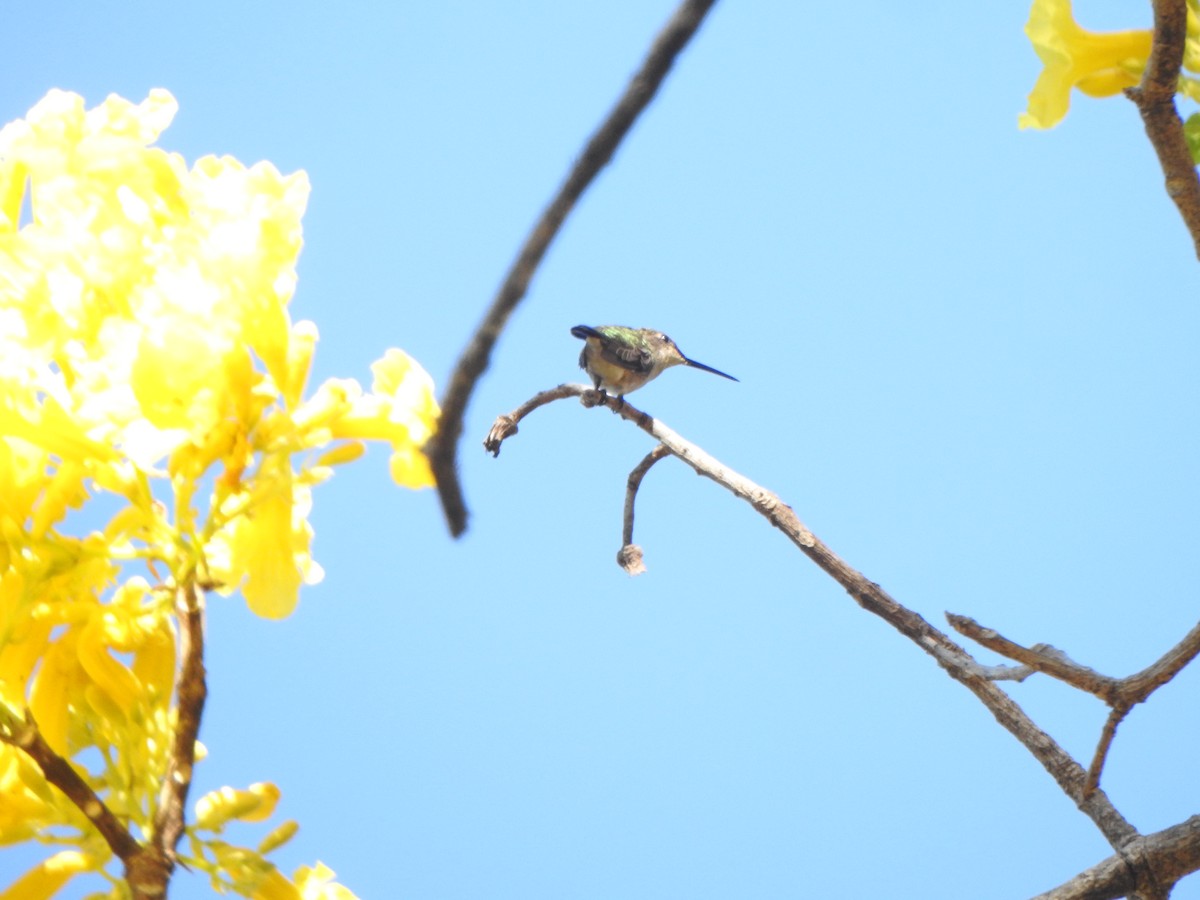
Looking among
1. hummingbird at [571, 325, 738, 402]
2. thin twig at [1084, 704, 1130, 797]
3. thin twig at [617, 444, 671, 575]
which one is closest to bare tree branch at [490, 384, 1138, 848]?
thin twig at [1084, 704, 1130, 797]

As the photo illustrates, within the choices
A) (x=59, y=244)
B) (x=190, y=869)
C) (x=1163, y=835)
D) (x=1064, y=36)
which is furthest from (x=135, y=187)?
(x=1163, y=835)

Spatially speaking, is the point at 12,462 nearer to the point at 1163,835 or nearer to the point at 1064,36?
the point at 1064,36

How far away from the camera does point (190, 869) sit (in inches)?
13.2

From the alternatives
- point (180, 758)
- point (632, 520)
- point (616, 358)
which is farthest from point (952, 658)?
point (616, 358)

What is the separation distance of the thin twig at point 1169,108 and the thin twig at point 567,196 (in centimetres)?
25

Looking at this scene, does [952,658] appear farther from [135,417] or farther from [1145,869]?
[135,417]

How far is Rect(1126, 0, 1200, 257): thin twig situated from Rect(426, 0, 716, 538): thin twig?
25 centimetres

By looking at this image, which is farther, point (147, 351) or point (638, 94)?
point (147, 351)

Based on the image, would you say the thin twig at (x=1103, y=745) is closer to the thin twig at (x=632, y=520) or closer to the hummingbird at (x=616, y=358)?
the thin twig at (x=632, y=520)

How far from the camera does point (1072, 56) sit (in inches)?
17.4

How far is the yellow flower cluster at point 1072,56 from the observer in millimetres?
439

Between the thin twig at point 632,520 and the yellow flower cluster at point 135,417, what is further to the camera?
the thin twig at point 632,520

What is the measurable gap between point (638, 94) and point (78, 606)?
0.23 meters

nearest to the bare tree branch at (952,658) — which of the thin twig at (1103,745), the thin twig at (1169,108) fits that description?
the thin twig at (1103,745)
